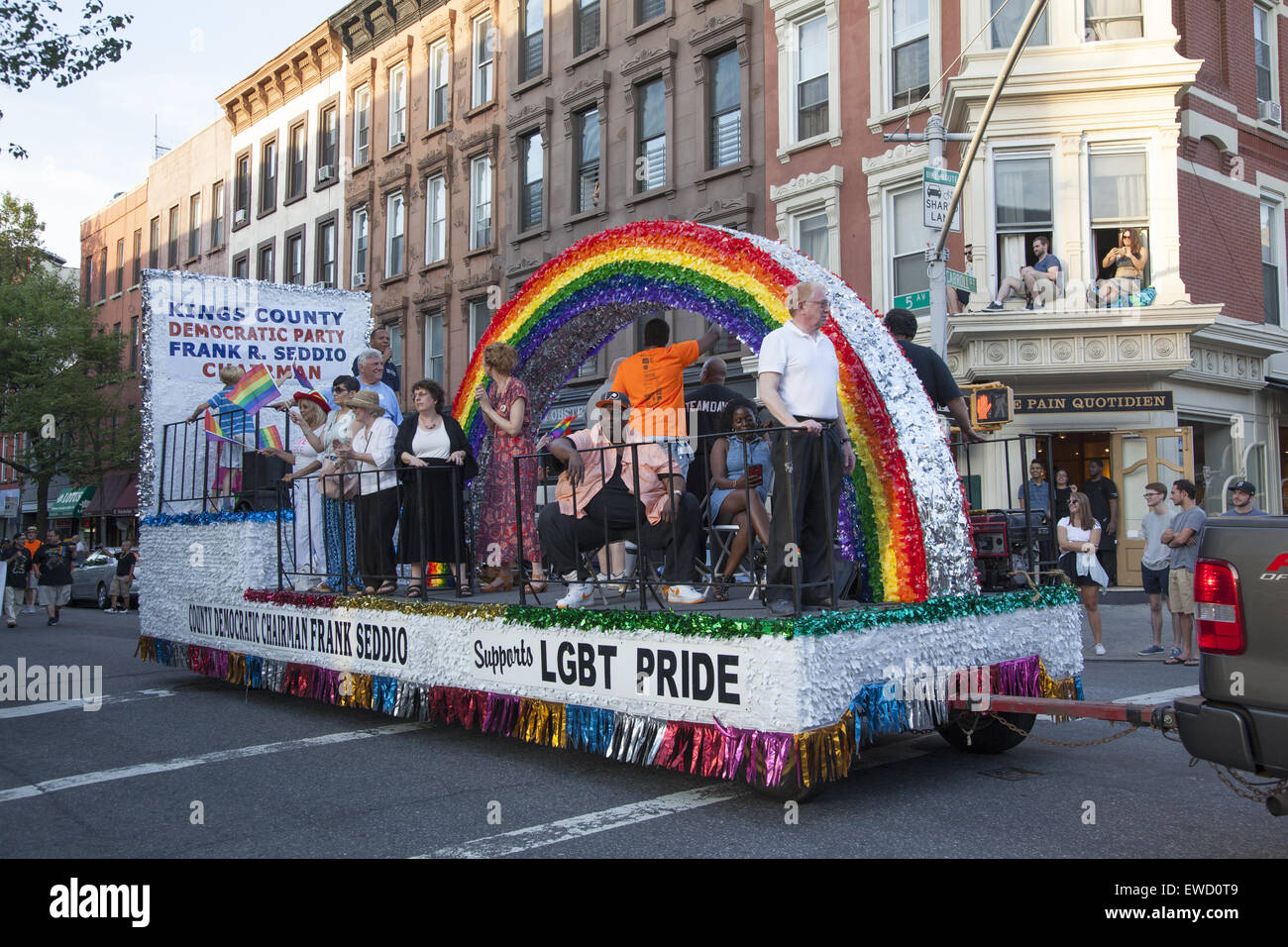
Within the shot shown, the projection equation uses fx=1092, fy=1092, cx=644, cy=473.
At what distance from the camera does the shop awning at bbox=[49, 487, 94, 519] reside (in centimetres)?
4169

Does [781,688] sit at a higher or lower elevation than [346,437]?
lower

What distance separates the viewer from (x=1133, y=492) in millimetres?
16906

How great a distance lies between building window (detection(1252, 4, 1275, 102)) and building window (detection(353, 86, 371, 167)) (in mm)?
21155

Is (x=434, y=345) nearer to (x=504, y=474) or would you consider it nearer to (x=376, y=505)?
(x=504, y=474)

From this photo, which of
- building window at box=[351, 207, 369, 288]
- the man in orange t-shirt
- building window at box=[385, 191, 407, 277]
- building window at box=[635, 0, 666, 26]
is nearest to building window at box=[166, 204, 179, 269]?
building window at box=[351, 207, 369, 288]

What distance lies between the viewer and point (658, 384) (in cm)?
713

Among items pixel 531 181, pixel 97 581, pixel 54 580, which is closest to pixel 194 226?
pixel 97 581

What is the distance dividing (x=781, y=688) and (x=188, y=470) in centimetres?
777

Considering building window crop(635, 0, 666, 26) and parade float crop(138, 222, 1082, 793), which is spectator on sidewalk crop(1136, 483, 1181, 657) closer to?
parade float crop(138, 222, 1082, 793)

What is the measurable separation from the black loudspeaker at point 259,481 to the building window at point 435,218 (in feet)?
60.3
